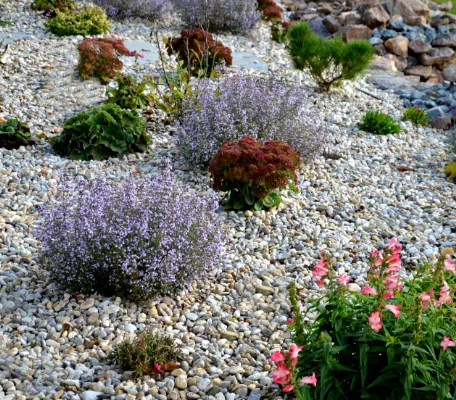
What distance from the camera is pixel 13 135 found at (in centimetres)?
625

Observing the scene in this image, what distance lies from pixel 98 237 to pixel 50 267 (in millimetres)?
449

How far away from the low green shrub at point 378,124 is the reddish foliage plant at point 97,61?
3.30m

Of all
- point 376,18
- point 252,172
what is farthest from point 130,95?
point 376,18

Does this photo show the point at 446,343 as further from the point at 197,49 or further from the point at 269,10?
the point at 269,10

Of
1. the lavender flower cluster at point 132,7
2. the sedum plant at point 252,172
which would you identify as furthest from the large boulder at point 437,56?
the sedum plant at point 252,172

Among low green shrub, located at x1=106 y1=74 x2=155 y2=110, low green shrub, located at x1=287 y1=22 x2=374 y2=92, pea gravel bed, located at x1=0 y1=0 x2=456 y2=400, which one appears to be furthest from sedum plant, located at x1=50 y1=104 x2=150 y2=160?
A: low green shrub, located at x1=287 y1=22 x2=374 y2=92

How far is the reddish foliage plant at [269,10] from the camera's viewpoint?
12.6 metres

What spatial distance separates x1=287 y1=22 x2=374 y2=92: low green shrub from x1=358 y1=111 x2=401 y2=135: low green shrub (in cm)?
108

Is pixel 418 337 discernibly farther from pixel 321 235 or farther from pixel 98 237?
pixel 321 235

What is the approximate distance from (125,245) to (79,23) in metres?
6.57

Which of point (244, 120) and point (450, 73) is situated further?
point (450, 73)

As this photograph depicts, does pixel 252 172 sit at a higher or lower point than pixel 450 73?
higher

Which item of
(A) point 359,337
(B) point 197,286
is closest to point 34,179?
(B) point 197,286

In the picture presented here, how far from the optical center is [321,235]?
5164mm
